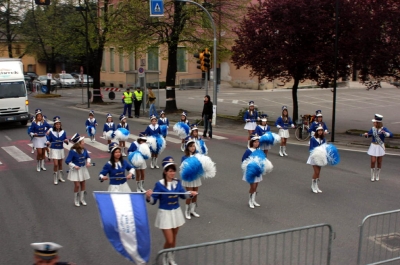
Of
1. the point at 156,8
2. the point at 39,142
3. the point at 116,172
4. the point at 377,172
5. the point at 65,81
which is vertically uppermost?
the point at 156,8

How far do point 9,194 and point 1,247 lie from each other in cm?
376

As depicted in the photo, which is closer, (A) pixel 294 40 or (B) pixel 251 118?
(B) pixel 251 118

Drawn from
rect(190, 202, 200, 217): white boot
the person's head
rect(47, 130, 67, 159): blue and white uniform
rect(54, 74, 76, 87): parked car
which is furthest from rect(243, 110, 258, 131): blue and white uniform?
rect(54, 74, 76, 87): parked car

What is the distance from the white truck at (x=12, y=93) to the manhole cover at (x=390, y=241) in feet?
66.1

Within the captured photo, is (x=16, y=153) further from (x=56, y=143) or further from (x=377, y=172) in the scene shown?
(x=377, y=172)

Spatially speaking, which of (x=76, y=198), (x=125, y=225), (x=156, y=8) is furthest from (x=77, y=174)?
Result: (x=156, y=8)

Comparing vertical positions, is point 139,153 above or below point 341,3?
below

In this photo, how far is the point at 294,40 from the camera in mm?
21953

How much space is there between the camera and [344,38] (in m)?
21.2

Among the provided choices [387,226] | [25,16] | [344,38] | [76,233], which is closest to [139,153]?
[76,233]

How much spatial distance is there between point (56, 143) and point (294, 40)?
44.9ft

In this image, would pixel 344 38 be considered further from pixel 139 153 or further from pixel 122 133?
pixel 139 153

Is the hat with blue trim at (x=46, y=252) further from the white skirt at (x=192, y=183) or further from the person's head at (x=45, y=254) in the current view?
the white skirt at (x=192, y=183)

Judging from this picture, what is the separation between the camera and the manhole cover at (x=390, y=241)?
7.05 metres
